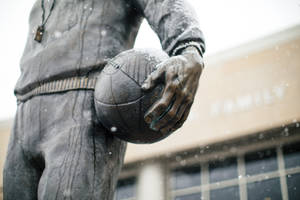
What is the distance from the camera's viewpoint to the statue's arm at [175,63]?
148cm

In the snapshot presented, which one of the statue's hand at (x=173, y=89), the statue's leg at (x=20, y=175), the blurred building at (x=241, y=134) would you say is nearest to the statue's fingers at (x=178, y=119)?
the statue's hand at (x=173, y=89)

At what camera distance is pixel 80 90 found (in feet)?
5.70

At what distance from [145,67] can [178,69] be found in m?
0.15

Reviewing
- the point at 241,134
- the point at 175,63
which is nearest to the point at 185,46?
the point at 175,63

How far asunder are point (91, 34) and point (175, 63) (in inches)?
18.1

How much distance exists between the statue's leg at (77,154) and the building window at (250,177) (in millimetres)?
10140

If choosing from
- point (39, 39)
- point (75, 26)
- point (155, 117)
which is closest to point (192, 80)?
point (155, 117)

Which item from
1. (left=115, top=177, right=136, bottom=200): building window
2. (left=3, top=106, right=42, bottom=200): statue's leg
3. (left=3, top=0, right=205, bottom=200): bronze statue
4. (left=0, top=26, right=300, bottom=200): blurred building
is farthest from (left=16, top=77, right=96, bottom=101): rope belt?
(left=115, top=177, right=136, bottom=200): building window

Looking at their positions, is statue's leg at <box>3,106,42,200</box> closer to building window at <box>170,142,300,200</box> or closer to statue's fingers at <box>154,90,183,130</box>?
statue's fingers at <box>154,90,183,130</box>

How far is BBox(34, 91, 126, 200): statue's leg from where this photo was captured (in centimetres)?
159

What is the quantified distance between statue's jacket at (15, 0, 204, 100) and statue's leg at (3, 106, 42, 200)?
22cm

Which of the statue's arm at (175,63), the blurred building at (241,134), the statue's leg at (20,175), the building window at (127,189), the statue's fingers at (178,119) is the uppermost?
the blurred building at (241,134)

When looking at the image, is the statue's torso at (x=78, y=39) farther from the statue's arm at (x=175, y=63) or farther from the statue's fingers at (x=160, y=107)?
the statue's fingers at (x=160, y=107)

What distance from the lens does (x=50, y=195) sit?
1.60m
